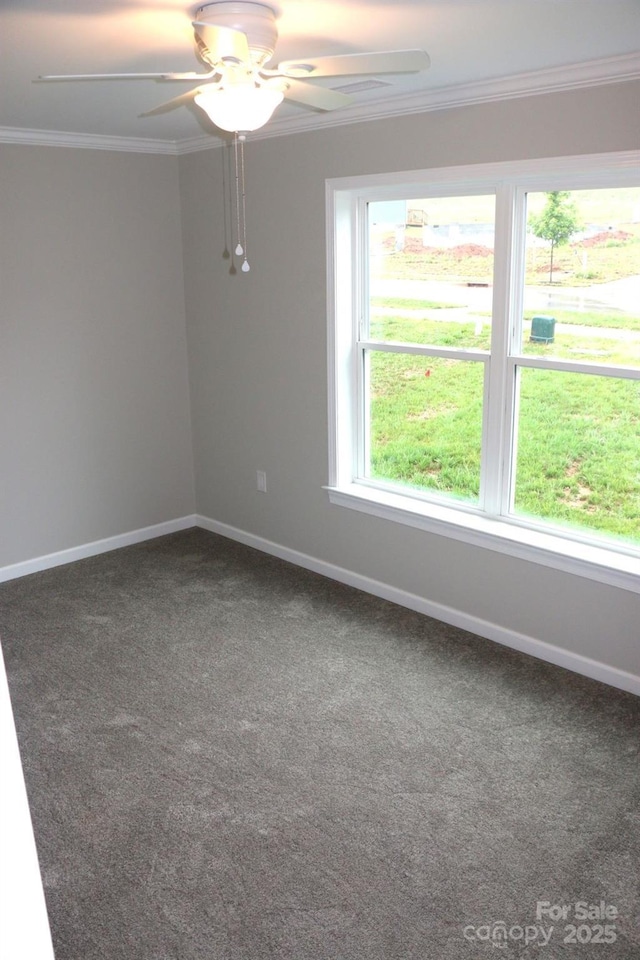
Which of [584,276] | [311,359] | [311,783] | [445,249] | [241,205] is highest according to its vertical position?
[241,205]

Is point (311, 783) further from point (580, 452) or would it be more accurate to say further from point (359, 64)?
point (359, 64)

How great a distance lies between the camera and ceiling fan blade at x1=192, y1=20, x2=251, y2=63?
6.56ft

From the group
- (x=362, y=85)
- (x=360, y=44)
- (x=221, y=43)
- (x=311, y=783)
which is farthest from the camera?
(x=362, y=85)

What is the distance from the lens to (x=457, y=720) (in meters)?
3.30

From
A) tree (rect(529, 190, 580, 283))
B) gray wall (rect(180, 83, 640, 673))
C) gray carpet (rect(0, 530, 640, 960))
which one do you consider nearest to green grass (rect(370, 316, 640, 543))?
gray wall (rect(180, 83, 640, 673))

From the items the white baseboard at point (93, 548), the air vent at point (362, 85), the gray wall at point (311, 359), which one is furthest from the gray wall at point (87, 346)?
the air vent at point (362, 85)

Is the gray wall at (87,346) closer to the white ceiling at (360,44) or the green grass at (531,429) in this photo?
the white ceiling at (360,44)

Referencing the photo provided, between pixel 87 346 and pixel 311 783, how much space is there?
9.70ft

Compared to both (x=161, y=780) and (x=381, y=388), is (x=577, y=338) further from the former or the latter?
(x=161, y=780)

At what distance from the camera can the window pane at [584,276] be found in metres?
3.27

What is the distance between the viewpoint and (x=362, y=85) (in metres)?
3.29

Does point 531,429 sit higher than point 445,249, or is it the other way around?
point 445,249

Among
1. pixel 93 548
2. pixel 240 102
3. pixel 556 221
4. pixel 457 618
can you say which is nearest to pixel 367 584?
pixel 457 618

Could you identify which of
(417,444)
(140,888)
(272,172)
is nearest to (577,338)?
(417,444)
